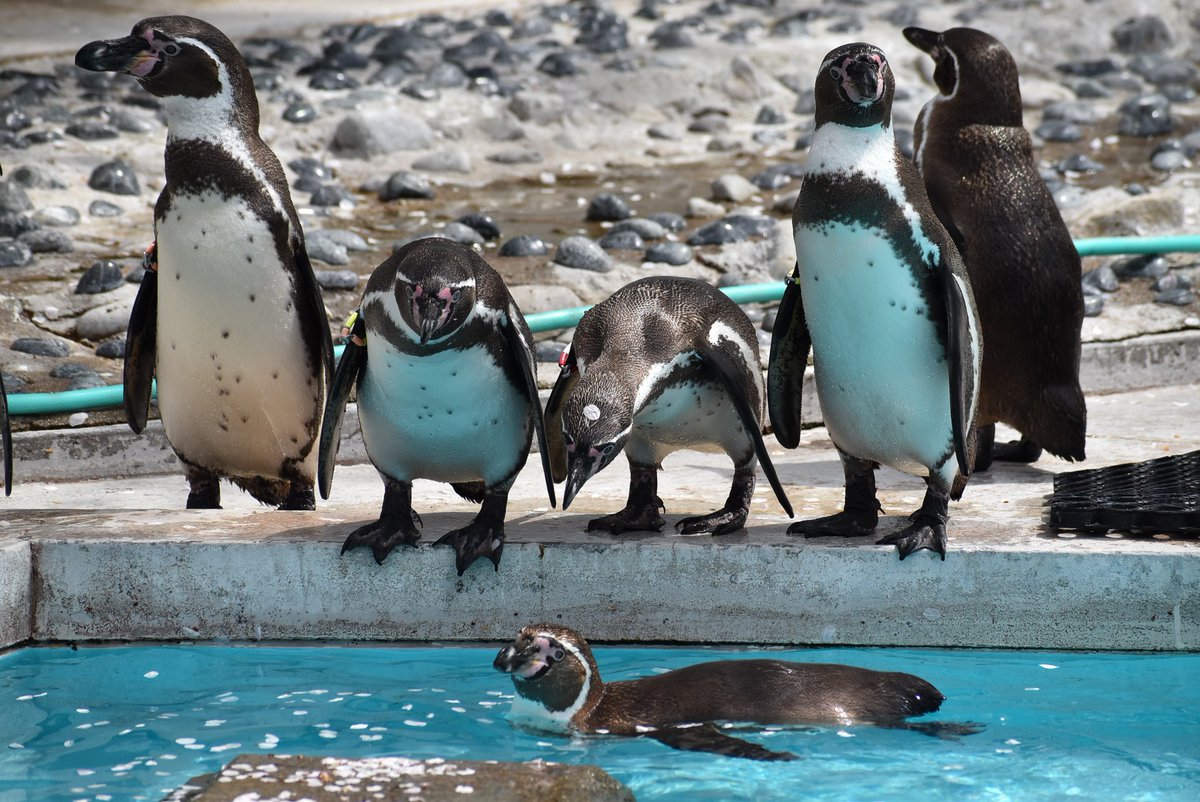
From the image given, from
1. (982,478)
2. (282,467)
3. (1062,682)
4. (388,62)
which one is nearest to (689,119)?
(388,62)

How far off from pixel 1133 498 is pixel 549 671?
1.61m

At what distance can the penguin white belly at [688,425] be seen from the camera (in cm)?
375

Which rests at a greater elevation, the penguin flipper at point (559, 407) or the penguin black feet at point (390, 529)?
the penguin flipper at point (559, 407)

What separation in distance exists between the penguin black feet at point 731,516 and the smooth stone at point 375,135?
571 centimetres

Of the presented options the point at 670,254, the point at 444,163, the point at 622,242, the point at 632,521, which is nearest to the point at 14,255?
the point at 622,242

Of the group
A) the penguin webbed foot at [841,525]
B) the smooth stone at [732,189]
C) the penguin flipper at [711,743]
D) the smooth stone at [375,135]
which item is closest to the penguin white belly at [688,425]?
the penguin webbed foot at [841,525]

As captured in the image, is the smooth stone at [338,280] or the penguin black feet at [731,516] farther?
the smooth stone at [338,280]

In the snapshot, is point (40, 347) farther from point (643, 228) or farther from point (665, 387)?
point (665, 387)

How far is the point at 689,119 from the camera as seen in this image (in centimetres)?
1065

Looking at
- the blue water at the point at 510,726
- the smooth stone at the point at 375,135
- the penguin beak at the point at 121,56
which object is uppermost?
the penguin beak at the point at 121,56

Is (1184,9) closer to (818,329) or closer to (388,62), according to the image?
(388,62)

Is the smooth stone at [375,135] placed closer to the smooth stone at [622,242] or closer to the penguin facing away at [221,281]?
the smooth stone at [622,242]

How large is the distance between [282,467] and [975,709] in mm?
1966

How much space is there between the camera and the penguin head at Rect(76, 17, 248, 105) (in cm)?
398
